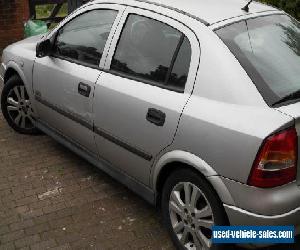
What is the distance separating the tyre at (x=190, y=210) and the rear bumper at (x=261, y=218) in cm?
11

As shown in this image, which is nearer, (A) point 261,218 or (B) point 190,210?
(A) point 261,218

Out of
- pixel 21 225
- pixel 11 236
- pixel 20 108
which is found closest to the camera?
pixel 11 236

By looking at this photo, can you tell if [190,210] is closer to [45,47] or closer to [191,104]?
[191,104]

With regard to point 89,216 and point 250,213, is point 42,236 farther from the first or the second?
point 250,213

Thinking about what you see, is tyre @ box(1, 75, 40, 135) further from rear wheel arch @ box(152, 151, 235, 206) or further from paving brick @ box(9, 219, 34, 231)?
rear wheel arch @ box(152, 151, 235, 206)

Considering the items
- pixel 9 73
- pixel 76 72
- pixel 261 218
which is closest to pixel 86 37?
pixel 76 72

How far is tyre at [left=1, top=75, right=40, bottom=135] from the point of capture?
17.1 ft

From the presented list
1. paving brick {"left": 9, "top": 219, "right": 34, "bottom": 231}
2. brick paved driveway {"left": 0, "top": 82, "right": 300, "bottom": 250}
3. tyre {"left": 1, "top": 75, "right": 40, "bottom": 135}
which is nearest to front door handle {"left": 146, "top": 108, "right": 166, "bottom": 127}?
brick paved driveway {"left": 0, "top": 82, "right": 300, "bottom": 250}

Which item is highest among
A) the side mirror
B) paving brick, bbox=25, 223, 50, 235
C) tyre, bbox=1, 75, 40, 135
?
the side mirror

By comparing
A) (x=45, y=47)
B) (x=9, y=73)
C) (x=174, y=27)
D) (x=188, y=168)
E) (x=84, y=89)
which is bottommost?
(x=9, y=73)

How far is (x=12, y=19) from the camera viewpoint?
28.2ft

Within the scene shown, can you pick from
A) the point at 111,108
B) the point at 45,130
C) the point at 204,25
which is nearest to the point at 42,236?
the point at 111,108

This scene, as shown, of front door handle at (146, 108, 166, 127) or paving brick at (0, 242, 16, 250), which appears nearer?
front door handle at (146, 108, 166, 127)

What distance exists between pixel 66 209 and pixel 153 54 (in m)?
1.63
